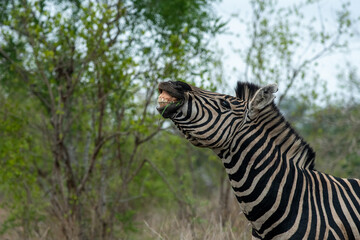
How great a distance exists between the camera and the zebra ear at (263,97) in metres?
3.04

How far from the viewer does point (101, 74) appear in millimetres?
7367

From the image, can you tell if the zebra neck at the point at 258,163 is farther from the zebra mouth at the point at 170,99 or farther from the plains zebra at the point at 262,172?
the zebra mouth at the point at 170,99

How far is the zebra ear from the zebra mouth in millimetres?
543

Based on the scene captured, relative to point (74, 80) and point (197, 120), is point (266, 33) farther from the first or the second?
point (197, 120)

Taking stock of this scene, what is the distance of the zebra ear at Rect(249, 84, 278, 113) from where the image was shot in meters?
3.04

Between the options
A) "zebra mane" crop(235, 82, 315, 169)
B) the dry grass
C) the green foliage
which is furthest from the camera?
the green foliage

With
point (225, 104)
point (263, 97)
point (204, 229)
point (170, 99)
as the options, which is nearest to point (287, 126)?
point (263, 97)

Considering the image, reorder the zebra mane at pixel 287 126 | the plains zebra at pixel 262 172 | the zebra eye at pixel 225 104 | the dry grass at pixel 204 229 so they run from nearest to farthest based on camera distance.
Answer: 1. the plains zebra at pixel 262 172
2. the zebra eye at pixel 225 104
3. the zebra mane at pixel 287 126
4. the dry grass at pixel 204 229

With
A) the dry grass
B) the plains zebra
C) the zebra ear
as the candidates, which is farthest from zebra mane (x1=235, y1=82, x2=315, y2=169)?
the dry grass

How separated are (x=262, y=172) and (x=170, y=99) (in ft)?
2.91

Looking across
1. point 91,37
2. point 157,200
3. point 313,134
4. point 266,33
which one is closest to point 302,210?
point 91,37

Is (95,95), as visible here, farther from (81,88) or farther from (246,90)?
(246,90)

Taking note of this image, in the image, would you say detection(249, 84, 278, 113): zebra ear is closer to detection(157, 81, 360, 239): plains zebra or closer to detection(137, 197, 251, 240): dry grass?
detection(157, 81, 360, 239): plains zebra

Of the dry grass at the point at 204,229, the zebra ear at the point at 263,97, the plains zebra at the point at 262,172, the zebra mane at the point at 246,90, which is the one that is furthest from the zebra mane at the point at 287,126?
the dry grass at the point at 204,229
